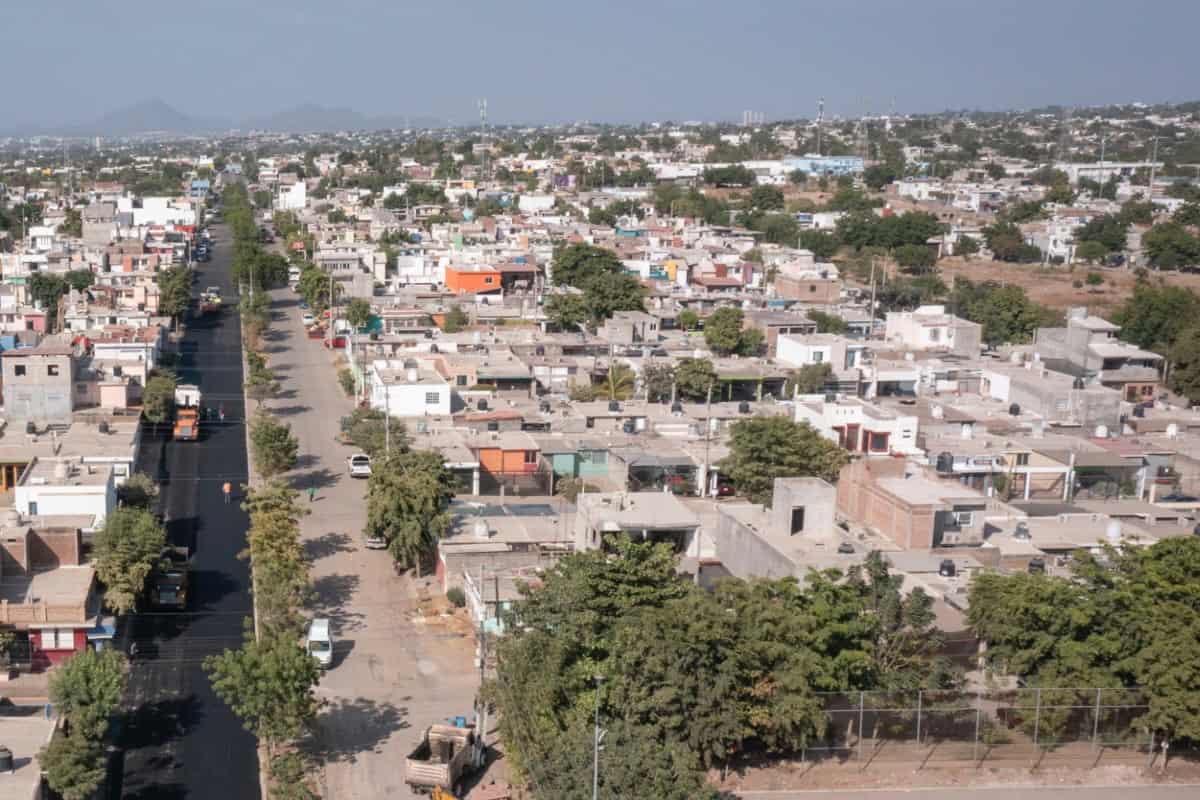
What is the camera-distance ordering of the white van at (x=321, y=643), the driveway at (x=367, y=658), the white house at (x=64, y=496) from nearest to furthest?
the driveway at (x=367, y=658), the white van at (x=321, y=643), the white house at (x=64, y=496)

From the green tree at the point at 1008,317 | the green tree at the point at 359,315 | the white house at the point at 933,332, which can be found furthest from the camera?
the green tree at the point at 1008,317

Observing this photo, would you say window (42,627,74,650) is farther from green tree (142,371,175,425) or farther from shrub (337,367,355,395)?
shrub (337,367,355,395)

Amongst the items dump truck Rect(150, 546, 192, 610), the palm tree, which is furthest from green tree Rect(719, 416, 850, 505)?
dump truck Rect(150, 546, 192, 610)

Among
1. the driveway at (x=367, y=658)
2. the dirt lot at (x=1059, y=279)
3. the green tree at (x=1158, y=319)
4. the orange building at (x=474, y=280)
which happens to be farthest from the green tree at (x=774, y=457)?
the dirt lot at (x=1059, y=279)

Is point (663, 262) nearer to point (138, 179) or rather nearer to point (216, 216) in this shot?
point (216, 216)

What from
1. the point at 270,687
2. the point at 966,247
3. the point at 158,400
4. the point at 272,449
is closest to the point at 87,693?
the point at 270,687

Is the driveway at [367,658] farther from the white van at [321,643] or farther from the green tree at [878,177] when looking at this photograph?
the green tree at [878,177]

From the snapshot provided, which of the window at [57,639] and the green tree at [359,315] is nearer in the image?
the window at [57,639]
